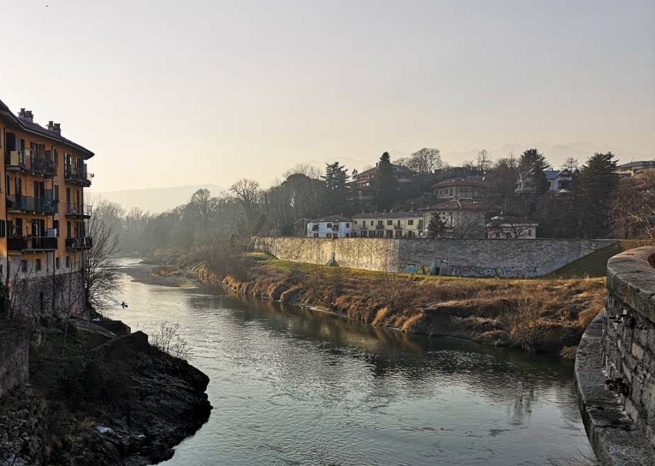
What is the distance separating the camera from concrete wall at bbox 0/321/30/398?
13.8 meters

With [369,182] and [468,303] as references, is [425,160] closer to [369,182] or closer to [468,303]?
[369,182]

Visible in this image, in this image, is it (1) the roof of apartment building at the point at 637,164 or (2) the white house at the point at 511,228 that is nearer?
(2) the white house at the point at 511,228

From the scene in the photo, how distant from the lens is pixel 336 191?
8344 cm

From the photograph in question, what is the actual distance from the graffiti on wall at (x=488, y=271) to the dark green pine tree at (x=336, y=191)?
3727 centimetres

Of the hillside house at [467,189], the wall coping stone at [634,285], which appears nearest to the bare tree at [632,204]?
the hillside house at [467,189]

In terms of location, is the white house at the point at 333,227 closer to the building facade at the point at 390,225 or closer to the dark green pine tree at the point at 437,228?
the building facade at the point at 390,225

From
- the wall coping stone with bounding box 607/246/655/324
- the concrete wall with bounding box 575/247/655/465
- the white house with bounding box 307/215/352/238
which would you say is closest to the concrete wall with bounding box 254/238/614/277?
the white house with bounding box 307/215/352/238

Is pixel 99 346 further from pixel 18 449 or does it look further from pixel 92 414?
pixel 18 449

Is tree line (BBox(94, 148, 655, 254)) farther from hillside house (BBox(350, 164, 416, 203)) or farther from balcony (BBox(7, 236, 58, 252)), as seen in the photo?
balcony (BBox(7, 236, 58, 252))

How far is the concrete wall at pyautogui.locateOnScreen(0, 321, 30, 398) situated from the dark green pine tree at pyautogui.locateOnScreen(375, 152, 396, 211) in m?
67.0

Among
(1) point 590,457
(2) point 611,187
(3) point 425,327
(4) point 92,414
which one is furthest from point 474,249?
(4) point 92,414

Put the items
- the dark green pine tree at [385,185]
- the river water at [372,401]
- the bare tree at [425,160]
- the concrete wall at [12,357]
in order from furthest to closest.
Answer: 1. the bare tree at [425,160]
2. the dark green pine tree at [385,185]
3. the river water at [372,401]
4. the concrete wall at [12,357]

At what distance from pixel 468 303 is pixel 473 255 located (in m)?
9.11

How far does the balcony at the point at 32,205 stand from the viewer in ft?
71.7
